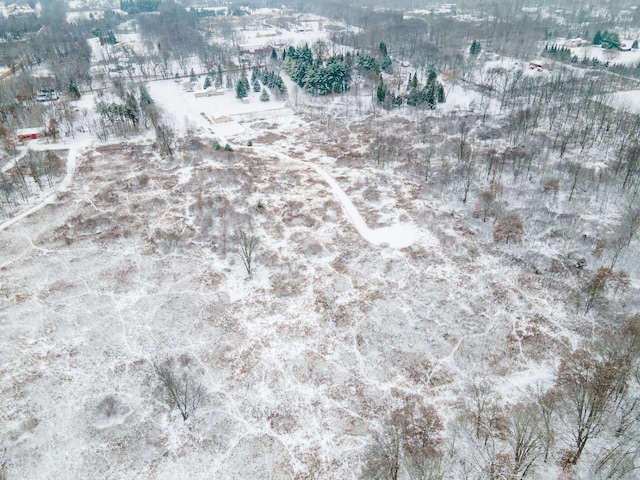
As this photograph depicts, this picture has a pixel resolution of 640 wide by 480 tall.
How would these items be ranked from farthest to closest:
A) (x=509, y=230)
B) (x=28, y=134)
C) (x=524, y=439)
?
(x=28, y=134), (x=509, y=230), (x=524, y=439)

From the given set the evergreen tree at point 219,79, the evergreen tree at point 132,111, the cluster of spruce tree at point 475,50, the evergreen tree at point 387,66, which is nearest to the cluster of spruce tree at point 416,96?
the evergreen tree at point 387,66

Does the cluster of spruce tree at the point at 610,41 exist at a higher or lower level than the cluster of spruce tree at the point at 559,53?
higher

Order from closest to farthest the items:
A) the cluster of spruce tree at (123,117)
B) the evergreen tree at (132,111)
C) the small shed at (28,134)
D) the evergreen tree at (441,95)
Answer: the small shed at (28,134) < the cluster of spruce tree at (123,117) < the evergreen tree at (132,111) < the evergreen tree at (441,95)

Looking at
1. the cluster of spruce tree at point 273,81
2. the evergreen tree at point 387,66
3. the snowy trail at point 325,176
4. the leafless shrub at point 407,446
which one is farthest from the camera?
the evergreen tree at point 387,66

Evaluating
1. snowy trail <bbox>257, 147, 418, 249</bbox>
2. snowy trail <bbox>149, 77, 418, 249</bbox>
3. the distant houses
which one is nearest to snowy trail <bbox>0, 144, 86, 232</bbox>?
the distant houses

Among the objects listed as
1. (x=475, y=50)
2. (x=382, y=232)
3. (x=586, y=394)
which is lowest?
(x=586, y=394)

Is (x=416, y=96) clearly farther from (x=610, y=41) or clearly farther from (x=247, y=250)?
(x=610, y=41)

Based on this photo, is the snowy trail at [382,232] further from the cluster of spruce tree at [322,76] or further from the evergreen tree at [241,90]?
the evergreen tree at [241,90]

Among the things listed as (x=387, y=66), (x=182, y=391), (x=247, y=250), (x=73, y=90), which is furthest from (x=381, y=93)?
(x=182, y=391)
